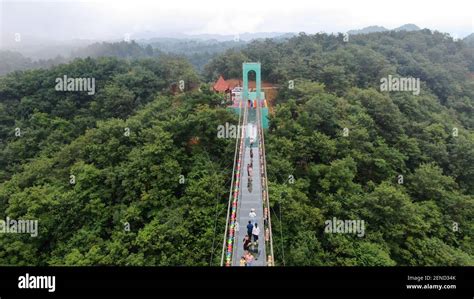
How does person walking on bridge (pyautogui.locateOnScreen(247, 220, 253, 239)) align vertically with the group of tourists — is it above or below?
above

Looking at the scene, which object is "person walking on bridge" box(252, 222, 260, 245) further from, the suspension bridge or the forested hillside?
the forested hillside

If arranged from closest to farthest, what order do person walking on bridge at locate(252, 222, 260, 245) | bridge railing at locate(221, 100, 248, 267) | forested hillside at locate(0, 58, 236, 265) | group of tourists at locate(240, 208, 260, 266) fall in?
group of tourists at locate(240, 208, 260, 266) → bridge railing at locate(221, 100, 248, 267) → person walking on bridge at locate(252, 222, 260, 245) → forested hillside at locate(0, 58, 236, 265)

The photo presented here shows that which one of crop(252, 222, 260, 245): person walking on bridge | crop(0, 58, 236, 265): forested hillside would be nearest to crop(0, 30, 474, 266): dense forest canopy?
crop(0, 58, 236, 265): forested hillside

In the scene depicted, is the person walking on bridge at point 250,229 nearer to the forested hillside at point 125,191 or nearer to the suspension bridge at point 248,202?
the suspension bridge at point 248,202

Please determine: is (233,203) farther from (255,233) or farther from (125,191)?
(125,191)

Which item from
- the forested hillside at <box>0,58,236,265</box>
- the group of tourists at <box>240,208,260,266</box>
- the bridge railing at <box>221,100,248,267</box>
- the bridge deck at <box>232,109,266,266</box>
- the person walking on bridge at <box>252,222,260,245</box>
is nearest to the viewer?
the group of tourists at <box>240,208,260,266</box>

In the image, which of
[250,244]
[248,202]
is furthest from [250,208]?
[250,244]

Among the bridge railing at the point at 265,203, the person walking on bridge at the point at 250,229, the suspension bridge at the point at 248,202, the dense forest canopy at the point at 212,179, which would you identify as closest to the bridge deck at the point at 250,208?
the suspension bridge at the point at 248,202
